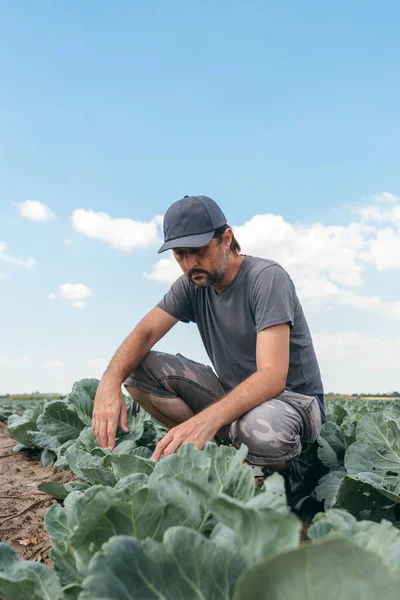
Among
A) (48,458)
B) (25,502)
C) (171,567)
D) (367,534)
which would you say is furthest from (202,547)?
(48,458)

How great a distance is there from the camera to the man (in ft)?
11.0

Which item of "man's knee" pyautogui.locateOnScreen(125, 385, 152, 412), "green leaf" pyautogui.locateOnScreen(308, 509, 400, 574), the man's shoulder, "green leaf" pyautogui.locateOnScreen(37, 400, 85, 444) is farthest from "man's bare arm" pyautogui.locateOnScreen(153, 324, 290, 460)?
"green leaf" pyautogui.locateOnScreen(37, 400, 85, 444)

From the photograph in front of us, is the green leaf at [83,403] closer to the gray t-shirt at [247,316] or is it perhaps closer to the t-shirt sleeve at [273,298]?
the gray t-shirt at [247,316]

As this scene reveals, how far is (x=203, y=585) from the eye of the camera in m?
1.24

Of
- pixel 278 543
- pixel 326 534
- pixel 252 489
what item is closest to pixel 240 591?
pixel 278 543

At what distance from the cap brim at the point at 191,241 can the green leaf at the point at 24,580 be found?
2138mm

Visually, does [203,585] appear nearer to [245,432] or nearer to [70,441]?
[245,432]

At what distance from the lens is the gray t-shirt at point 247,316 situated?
11.7 feet

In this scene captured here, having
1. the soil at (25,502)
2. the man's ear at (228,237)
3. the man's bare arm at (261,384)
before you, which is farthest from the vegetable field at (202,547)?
the man's ear at (228,237)

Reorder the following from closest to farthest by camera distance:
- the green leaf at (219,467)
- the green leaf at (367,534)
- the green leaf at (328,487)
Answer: the green leaf at (367,534)
the green leaf at (219,467)
the green leaf at (328,487)

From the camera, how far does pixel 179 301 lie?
4246 mm

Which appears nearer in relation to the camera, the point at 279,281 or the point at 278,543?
the point at 278,543

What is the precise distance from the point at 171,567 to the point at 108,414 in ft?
8.99

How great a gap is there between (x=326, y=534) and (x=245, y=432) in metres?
2.05
